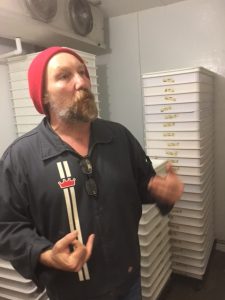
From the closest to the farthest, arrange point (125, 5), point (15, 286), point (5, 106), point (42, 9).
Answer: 1. point (15, 286)
2. point (42, 9)
3. point (5, 106)
4. point (125, 5)

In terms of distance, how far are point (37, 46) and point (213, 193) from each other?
5.97 ft

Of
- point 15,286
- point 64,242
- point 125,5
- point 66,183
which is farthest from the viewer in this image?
point 125,5

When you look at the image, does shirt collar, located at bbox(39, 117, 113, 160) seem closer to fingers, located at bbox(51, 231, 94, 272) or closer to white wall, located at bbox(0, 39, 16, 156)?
fingers, located at bbox(51, 231, 94, 272)

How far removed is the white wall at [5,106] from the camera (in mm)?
1888

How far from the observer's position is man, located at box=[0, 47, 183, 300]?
0.82 meters

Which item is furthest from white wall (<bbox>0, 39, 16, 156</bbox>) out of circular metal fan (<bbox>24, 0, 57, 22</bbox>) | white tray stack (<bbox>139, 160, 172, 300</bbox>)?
white tray stack (<bbox>139, 160, 172, 300</bbox>)

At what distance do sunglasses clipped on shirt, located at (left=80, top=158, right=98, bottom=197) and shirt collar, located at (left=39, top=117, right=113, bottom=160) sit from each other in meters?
0.05

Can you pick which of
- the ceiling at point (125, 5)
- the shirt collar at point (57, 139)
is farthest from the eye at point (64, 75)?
the ceiling at point (125, 5)

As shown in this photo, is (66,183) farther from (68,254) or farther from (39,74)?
(39,74)

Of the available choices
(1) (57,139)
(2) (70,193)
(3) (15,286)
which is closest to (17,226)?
(2) (70,193)

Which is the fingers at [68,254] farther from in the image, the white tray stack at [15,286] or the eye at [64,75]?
the white tray stack at [15,286]

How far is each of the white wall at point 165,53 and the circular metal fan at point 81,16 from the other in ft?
1.43

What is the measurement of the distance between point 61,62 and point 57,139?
0.26m

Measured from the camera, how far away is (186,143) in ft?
5.83
